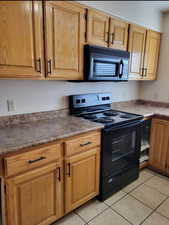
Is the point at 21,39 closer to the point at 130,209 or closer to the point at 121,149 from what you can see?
the point at 121,149

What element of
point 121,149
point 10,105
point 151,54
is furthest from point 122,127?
point 151,54

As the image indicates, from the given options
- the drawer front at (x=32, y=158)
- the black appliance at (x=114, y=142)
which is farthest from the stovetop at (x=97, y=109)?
the drawer front at (x=32, y=158)

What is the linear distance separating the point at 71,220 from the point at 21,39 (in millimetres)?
1689

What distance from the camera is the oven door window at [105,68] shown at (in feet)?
5.88

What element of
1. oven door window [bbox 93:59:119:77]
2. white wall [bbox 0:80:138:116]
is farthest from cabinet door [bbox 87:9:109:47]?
white wall [bbox 0:80:138:116]

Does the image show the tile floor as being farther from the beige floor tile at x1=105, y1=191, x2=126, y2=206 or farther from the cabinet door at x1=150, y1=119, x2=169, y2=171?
the cabinet door at x1=150, y1=119, x2=169, y2=171

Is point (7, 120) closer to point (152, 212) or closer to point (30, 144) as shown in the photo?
point (30, 144)

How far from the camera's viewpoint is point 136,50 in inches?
89.8

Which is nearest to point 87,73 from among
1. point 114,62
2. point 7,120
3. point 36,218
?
point 114,62

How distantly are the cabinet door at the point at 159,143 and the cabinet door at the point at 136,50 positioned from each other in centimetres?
75

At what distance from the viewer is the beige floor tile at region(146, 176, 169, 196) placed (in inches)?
81.5

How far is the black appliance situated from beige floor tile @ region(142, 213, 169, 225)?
0.44m

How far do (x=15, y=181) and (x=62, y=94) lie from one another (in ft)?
3.61

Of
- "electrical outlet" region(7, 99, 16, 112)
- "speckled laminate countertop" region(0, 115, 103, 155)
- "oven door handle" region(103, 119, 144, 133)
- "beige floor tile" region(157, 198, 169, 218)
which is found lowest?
"beige floor tile" region(157, 198, 169, 218)
